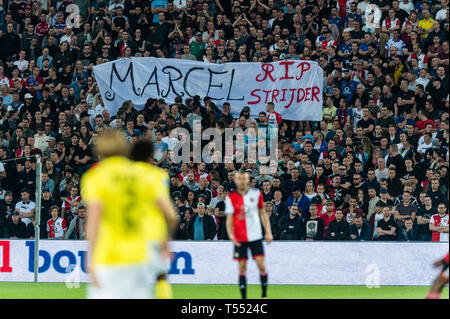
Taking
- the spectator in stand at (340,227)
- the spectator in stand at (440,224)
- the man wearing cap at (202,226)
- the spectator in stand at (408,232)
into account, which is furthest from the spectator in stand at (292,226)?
the spectator in stand at (440,224)

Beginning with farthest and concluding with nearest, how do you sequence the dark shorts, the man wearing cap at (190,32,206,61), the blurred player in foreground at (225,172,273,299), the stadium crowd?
the man wearing cap at (190,32,206,61)
the stadium crowd
the dark shorts
the blurred player in foreground at (225,172,273,299)

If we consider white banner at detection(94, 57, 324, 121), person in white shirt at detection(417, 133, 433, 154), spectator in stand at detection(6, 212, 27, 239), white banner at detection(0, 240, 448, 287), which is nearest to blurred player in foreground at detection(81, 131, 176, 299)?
white banner at detection(0, 240, 448, 287)

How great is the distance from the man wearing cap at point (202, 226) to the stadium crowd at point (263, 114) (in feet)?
0.06

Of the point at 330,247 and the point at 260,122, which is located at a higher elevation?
the point at 260,122

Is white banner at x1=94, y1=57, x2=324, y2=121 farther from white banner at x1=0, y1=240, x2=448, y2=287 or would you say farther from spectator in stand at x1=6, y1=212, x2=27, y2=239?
white banner at x1=0, y1=240, x2=448, y2=287

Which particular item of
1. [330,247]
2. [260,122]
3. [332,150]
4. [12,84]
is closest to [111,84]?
[12,84]

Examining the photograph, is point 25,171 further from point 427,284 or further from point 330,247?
point 427,284

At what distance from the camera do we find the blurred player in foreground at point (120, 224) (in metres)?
7.68

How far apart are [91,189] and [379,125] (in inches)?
507

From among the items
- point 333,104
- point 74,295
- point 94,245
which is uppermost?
point 333,104

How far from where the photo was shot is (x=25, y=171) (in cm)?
2008

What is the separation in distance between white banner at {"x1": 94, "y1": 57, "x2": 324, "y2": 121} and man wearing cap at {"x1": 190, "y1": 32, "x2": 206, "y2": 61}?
0.69 m

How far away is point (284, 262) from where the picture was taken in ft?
55.8

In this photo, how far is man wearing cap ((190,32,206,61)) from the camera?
22.5m
